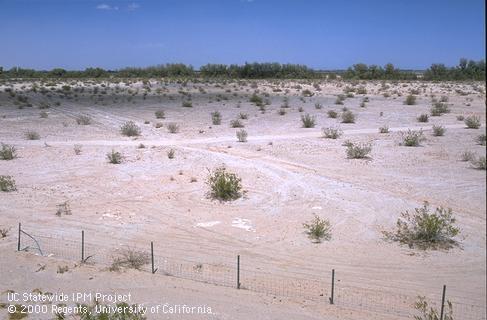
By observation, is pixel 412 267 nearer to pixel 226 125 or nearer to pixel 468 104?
pixel 226 125

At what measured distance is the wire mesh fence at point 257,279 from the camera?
26.7ft

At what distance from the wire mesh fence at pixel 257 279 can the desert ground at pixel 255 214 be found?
41mm

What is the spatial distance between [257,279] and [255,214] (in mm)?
4102

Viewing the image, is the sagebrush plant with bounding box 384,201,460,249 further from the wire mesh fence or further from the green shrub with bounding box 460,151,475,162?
the green shrub with bounding box 460,151,475,162

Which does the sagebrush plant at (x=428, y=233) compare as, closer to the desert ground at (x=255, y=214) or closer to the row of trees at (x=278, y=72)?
the desert ground at (x=255, y=214)

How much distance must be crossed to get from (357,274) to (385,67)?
92727mm

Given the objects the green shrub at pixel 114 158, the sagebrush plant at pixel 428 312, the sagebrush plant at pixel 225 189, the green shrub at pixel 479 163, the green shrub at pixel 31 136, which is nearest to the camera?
the sagebrush plant at pixel 428 312

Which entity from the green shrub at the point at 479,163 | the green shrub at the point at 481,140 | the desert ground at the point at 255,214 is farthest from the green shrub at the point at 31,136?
the green shrub at the point at 481,140

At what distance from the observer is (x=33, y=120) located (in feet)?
96.7

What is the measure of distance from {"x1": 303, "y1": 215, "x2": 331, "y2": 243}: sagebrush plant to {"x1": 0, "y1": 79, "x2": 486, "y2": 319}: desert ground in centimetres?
27

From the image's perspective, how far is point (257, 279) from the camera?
361 inches

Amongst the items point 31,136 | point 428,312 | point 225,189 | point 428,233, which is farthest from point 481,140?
point 31,136

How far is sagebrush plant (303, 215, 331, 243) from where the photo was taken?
11406mm

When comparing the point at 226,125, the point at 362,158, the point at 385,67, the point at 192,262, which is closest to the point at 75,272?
the point at 192,262
